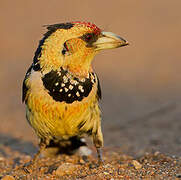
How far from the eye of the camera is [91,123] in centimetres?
418

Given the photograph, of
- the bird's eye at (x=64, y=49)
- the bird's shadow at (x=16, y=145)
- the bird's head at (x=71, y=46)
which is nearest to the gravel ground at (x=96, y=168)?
the bird's shadow at (x=16, y=145)

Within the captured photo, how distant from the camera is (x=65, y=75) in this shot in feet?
12.4

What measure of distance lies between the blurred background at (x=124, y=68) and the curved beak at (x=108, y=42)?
1826mm

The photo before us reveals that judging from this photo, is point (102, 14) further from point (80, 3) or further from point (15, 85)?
point (15, 85)

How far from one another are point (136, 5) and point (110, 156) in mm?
11812

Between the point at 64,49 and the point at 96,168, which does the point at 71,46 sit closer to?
the point at 64,49

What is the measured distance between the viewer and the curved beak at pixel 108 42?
12.6 ft

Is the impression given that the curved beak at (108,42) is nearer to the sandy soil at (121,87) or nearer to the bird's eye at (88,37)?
the bird's eye at (88,37)

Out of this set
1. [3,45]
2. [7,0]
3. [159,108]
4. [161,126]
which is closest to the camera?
[161,126]

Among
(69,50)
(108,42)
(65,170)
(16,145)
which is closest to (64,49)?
(69,50)

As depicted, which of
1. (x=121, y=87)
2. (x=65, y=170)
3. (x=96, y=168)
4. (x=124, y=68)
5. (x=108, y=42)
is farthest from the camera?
(x=124, y=68)

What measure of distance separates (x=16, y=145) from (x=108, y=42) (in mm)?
3094

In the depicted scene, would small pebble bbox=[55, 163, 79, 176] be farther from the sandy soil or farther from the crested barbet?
the crested barbet

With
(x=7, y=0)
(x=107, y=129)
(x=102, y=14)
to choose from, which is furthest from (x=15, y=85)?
(x=7, y=0)
